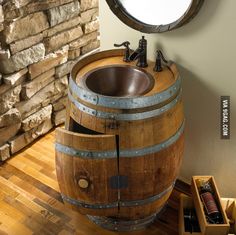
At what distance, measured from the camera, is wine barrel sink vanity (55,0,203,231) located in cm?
139

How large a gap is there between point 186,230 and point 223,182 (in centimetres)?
38

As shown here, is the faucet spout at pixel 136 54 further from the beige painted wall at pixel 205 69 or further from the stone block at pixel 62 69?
the stone block at pixel 62 69

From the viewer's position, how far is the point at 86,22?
2.48 meters

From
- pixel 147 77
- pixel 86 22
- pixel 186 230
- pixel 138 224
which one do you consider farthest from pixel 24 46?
pixel 186 230

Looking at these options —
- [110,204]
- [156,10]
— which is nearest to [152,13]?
[156,10]

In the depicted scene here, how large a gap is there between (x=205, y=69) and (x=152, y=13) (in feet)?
1.15

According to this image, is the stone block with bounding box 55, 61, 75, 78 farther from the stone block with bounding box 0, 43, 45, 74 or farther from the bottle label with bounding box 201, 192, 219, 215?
the bottle label with bounding box 201, 192, 219, 215

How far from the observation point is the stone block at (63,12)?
2.19 m

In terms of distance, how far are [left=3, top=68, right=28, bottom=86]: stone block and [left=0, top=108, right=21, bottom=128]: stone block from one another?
0.17 m

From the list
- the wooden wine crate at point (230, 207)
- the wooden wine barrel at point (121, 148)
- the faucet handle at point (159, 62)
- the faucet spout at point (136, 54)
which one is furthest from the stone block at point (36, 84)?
the wooden wine crate at point (230, 207)

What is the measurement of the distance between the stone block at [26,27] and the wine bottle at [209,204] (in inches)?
49.8

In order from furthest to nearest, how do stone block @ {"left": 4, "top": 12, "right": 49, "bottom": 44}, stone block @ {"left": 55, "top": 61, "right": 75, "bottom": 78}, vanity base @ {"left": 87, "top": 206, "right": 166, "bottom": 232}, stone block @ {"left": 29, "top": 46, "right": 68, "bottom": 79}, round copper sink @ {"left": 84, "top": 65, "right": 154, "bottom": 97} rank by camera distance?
stone block @ {"left": 55, "top": 61, "right": 75, "bottom": 78} < stone block @ {"left": 29, "top": 46, "right": 68, "bottom": 79} < stone block @ {"left": 4, "top": 12, "right": 49, "bottom": 44} < vanity base @ {"left": 87, "top": 206, "right": 166, "bottom": 232} < round copper sink @ {"left": 84, "top": 65, "right": 154, "bottom": 97}

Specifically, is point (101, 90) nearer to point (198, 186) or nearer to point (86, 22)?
point (198, 186)

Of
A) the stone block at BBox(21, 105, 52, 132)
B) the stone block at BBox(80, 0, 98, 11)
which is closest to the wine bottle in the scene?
the stone block at BBox(21, 105, 52, 132)
